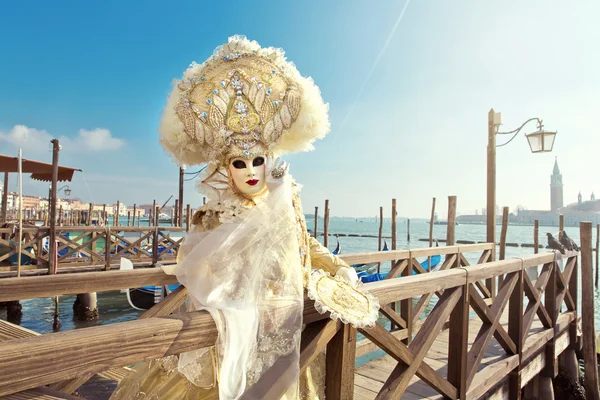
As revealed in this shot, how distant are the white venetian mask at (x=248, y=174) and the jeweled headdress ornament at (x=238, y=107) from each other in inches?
1.4

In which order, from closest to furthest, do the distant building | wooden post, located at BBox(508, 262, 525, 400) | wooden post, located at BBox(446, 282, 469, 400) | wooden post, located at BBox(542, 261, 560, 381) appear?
wooden post, located at BBox(446, 282, 469, 400) < wooden post, located at BBox(508, 262, 525, 400) < wooden post, located at BBox(542, 261, 560, 381) < the distant building

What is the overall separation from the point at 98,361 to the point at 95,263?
10893mm

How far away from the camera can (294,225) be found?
4.75 feet

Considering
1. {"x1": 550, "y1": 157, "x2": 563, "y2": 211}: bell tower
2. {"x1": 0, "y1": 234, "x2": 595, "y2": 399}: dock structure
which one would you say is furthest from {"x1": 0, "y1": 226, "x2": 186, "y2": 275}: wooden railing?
{"x1": 550, "y1": 157, "x2": 563, "y2": 211}: bell tower

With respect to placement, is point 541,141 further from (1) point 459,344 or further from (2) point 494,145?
(1) point 459,344

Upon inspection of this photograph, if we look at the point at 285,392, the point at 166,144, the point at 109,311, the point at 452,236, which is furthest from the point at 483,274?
the point at 109,311

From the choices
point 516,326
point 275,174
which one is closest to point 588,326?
point 516,326

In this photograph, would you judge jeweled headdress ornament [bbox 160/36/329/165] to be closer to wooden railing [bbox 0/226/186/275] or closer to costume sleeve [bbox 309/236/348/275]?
costume sleeve [bbox 309/236/348/275]

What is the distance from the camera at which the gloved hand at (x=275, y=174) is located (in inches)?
62.9

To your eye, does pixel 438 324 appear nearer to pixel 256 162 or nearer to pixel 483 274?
pixel 483 274

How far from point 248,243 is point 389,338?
72 cm

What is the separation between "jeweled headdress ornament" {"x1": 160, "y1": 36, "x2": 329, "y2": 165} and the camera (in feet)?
5.48

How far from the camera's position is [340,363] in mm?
1393

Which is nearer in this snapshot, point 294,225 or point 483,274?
point 294,225
